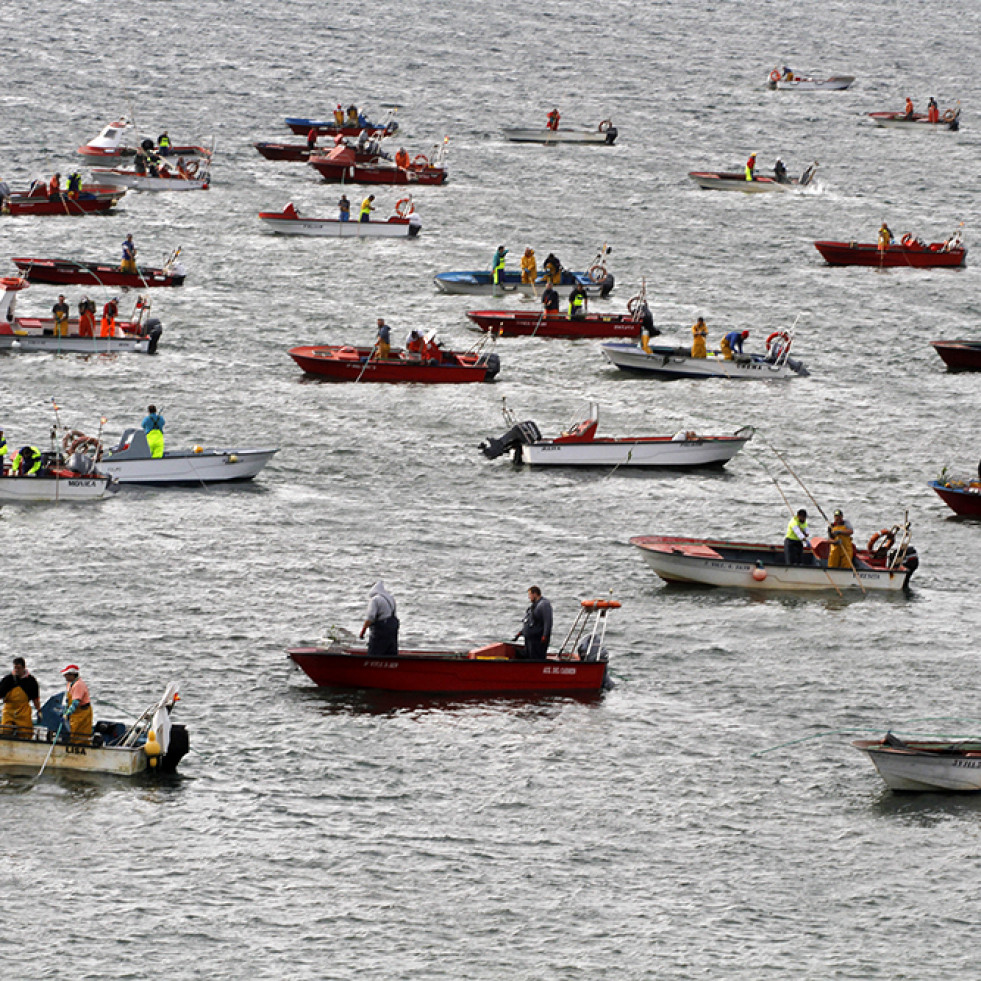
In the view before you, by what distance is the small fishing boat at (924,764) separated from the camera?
39.1 m

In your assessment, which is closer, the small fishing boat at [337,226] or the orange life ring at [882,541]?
the orange life ring at [882,541]

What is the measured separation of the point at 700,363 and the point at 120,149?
44430mm

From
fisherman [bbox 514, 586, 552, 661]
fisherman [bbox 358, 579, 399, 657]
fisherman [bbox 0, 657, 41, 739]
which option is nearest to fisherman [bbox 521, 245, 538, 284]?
fisherman [bbox 514, 586, 552, 661]

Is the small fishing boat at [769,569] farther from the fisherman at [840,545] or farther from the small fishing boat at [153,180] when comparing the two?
the small fishing boat at [153,180]

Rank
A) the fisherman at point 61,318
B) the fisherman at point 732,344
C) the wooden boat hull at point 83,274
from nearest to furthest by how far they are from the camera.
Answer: the fisherman at point 61,318, the fisherman at point 732,344, the wooden boat hull at point 83,274

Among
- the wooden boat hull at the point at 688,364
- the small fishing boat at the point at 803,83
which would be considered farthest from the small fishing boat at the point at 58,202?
the small fishing boat at the point at 803,83

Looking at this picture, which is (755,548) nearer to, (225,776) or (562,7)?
(225,776)

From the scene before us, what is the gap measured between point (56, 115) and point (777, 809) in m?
91.2

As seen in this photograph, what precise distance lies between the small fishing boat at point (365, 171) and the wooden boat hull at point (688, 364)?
34.9 m

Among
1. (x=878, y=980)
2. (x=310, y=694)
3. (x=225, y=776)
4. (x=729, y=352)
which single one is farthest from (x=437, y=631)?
(x=729, y=352)

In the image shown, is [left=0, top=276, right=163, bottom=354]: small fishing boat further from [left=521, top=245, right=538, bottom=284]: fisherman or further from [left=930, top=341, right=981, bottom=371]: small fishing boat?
[left=930, top=341, right=981, bottom=371]: small fishing boat

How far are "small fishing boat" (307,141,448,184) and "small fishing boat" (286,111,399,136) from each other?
26.0ft

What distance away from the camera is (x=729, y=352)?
73.3 meters

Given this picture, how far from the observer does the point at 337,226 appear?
93.4m
